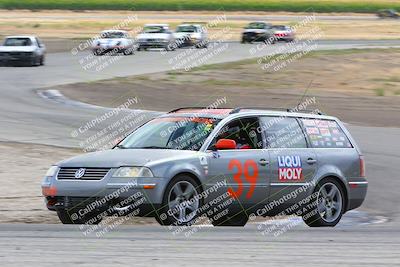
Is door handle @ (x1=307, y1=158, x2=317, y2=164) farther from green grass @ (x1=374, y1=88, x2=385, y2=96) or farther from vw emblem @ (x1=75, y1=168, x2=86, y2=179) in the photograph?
green grass @ (x1=374, y1=88, x2=385, y2=96)

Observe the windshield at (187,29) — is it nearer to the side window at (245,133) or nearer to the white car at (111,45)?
the white car at (111,45)

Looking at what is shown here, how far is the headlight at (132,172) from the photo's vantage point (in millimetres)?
11719

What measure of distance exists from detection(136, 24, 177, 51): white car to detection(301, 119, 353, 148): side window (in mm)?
44618

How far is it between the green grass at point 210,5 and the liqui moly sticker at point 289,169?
97.3 meters

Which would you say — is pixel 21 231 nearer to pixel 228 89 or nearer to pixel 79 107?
pixel 79 107

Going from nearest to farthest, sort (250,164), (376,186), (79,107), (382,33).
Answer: (250,164), (376,186), (79,107), (382,33)

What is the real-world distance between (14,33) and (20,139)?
5135 cm

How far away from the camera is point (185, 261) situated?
8.52m

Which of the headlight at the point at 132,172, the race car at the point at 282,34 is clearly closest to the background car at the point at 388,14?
the race car at the point at 282,34

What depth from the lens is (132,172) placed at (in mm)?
11742

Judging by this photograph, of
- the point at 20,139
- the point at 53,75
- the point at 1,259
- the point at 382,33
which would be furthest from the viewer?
the point at 382,33

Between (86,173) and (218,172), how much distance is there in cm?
151

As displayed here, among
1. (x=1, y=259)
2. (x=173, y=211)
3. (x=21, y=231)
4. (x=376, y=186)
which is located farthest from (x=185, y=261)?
(x=376, y=186)

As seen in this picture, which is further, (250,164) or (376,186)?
(376,186)
